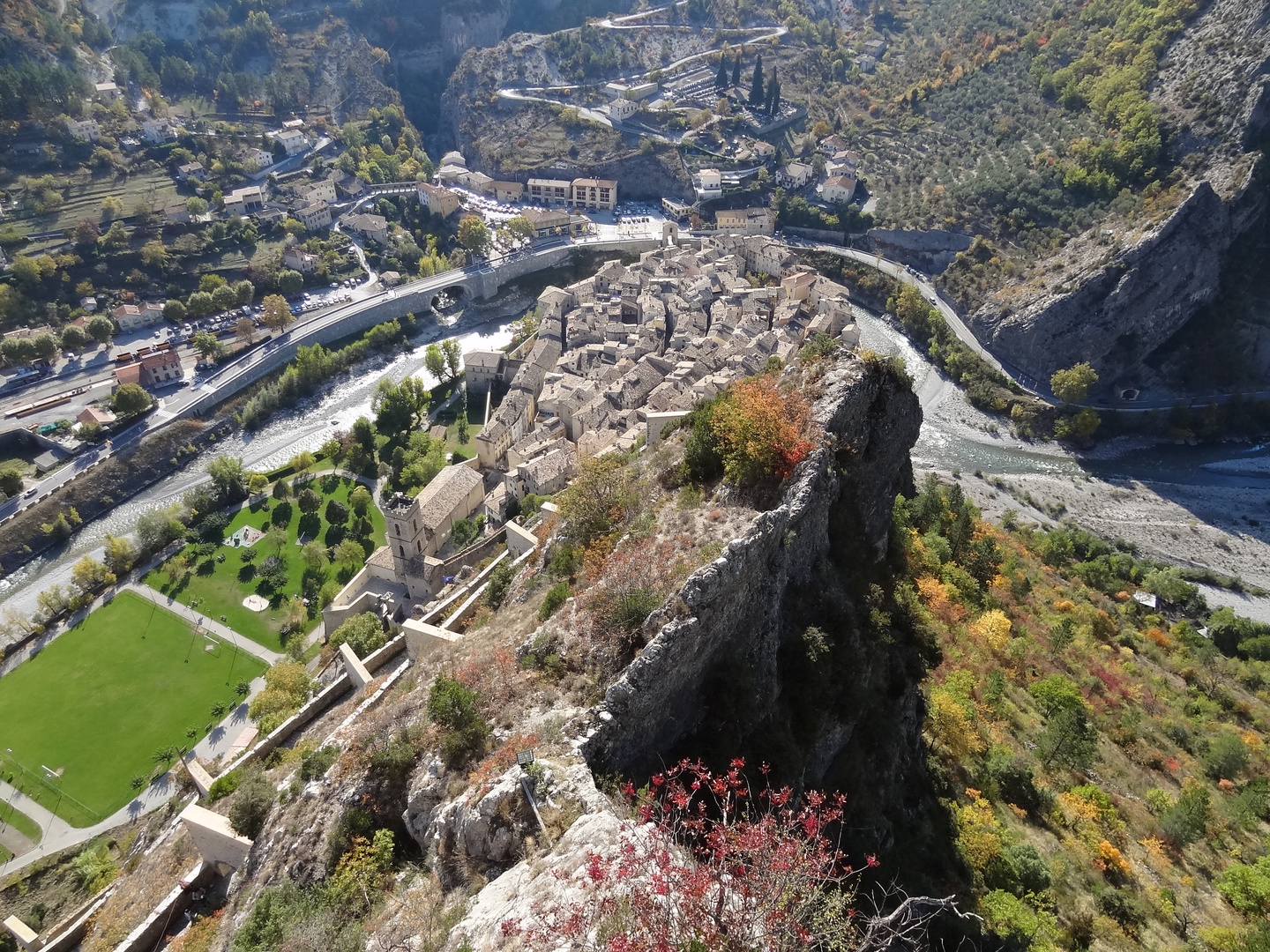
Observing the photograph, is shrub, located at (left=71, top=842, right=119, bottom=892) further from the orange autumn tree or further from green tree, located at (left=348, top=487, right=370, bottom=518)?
the orange autumn tree

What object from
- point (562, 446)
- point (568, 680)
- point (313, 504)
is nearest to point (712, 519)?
point (568, 680)

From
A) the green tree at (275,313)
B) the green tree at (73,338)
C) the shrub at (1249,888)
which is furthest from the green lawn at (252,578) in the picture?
the shrub at (1249,888)

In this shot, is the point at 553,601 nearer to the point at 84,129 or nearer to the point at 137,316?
the point at 137,316

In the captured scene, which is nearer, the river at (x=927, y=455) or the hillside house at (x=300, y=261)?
the river at (x=927, y=455)

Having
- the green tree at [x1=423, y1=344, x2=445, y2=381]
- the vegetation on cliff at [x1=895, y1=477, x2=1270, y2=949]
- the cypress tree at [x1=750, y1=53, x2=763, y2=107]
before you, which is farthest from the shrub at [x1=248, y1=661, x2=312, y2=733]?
the cypress tree at [x1=750, y1=53, x2=763, y2=107]

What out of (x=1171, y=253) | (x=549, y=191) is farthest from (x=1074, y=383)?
(x=549, y=191)

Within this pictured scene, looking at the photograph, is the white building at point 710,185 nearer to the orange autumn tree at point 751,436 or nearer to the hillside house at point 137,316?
the hillside house at point 137,316
